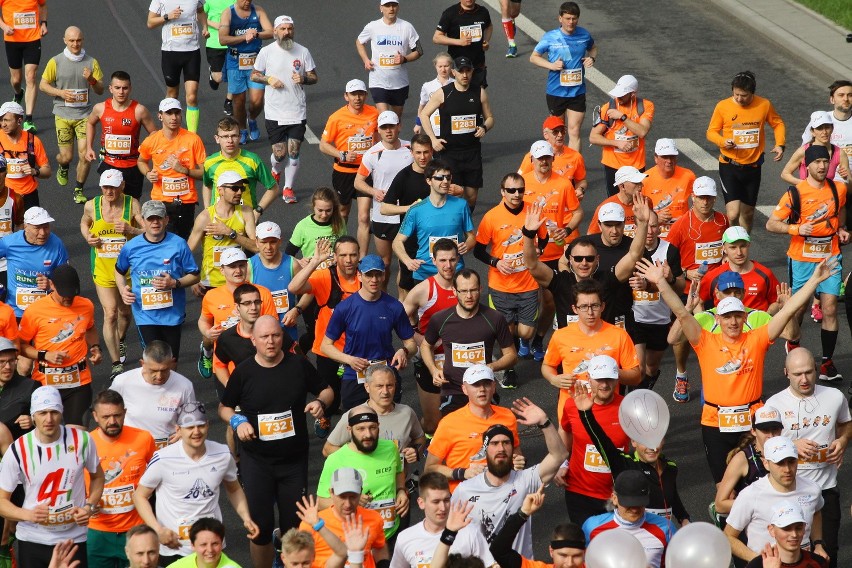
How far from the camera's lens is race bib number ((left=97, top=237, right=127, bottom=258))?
15352 millimetres

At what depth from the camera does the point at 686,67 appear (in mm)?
24734

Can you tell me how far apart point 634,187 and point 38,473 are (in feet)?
21.3

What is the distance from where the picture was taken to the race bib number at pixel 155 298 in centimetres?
1423

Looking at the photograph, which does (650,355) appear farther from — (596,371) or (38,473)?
(38,473)

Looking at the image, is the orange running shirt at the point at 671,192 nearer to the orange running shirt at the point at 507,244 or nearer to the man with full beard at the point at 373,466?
the orange running shirt at the point at 507,244

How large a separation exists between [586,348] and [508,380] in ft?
9.76

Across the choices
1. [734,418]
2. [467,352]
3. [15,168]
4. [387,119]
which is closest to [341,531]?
[467,352]

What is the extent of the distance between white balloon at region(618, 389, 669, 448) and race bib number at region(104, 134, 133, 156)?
928cm

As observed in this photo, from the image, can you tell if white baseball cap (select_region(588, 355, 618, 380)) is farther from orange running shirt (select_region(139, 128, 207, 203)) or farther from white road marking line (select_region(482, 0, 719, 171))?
white road marking line (select_region(482, 0, 719, 171))

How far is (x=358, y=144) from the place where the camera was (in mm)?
17984

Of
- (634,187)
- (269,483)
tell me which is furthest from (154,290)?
(634,187)

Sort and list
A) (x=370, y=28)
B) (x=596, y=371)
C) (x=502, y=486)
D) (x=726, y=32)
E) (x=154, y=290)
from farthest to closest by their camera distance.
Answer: (x=726, y=32) → (x=370, y=28) → (x=154, y=290) → (x=596, y=371) → (x=502, y=486)

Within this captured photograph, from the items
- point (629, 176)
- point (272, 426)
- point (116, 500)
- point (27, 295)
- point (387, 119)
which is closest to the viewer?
point (116, 500)

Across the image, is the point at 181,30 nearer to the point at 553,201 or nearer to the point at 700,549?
the point at 553,201
